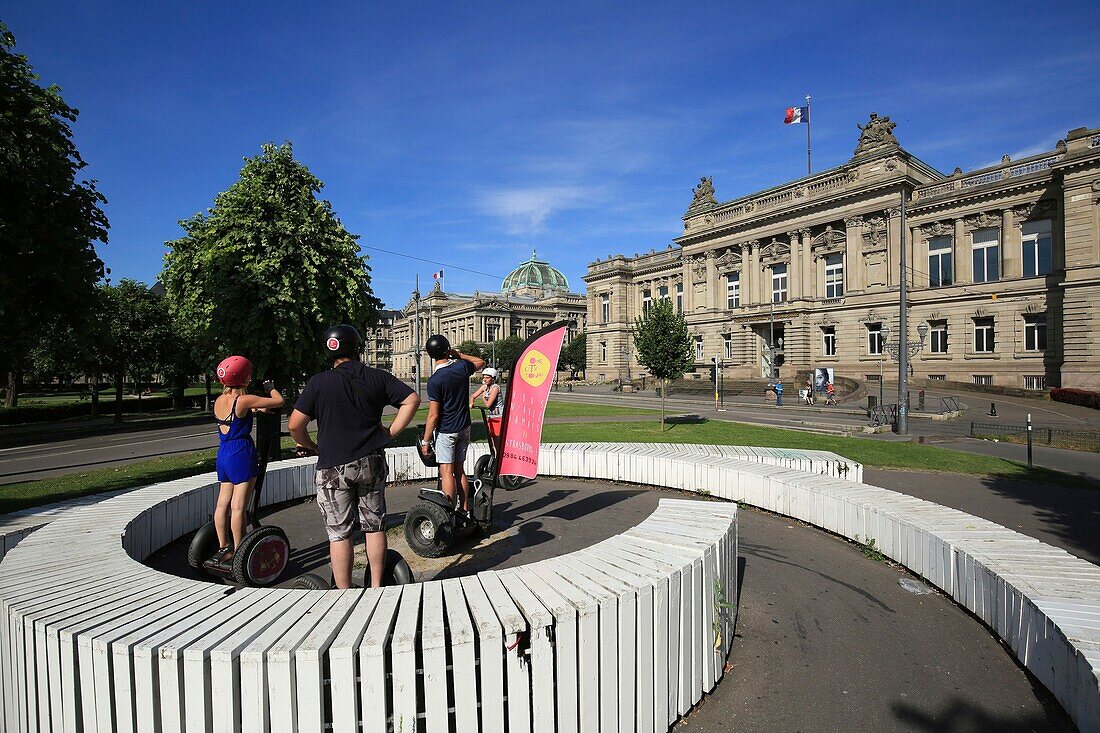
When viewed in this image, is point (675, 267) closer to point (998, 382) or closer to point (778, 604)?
point (998, 382)

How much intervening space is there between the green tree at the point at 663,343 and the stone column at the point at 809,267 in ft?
96.1

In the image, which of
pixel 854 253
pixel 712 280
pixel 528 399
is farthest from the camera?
pixel 712 280

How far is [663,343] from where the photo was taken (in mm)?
22969

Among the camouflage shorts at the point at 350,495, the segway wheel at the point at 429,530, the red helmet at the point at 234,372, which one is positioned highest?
the red helmet at the point at 234,372

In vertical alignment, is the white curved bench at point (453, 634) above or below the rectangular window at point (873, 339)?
below

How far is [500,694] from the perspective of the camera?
2.62 metres

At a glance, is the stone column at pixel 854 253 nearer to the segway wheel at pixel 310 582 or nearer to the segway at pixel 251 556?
the segway at pixel 251 556

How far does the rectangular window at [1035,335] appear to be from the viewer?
35.5m

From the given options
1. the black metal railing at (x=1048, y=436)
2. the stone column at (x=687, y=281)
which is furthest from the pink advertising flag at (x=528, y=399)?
the stone column at (x=687, y=281)

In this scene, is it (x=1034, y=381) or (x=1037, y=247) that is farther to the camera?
(x=1037, y=247)

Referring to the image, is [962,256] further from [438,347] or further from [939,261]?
[438,347]

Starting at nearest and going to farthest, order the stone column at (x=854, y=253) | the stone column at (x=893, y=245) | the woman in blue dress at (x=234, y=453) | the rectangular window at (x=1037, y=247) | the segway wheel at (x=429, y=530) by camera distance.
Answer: the woman in blue dress at (x=234, y=453), the segway wheel at (x=429, y=530), the rectangular window at (x=1037, y=247), the stone column at (x=893, y=245), the stone column at (x=854, y=253)

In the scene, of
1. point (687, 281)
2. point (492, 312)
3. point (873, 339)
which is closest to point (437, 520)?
point (873, 339)

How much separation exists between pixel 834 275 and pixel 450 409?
48.1 meters
